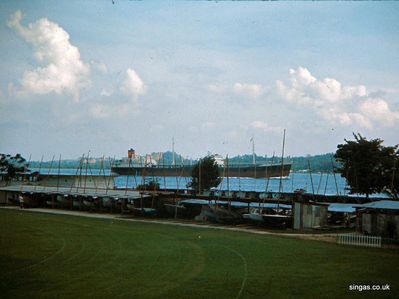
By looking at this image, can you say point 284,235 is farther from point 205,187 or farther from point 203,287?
point 205,187

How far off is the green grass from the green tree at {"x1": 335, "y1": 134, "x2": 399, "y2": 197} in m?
13.8

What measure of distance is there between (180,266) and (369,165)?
22952mm

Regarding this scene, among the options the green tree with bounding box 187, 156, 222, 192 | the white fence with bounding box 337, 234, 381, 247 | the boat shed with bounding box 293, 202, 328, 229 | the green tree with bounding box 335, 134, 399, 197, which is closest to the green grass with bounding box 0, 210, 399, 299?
the white fence with bounding box 337, 234, 381, 247

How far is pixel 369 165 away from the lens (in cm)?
3456

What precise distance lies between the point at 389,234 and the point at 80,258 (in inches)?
606

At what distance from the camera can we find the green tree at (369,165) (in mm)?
34000

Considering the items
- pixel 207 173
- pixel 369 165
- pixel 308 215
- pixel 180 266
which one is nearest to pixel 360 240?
pixel 308 215

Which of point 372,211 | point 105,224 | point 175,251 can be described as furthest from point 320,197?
point 175,251

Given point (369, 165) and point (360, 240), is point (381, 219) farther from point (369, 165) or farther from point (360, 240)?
point (369, 165)

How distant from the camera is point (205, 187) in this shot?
5706 centimetres

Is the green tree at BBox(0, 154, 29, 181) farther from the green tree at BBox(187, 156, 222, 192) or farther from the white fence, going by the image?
the white fence

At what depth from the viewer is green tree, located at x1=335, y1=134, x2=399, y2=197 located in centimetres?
3400

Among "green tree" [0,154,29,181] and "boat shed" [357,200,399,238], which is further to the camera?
"green tree" [0,154,29,181]

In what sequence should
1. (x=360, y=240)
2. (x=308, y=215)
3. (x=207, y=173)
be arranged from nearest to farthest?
(x=360, y=240) → (x=308, y=215) → (x=207, y=173)
